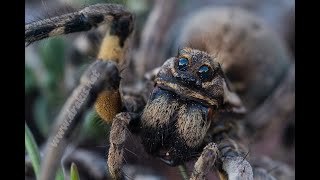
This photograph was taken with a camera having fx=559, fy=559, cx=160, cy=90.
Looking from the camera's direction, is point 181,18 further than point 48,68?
Yes

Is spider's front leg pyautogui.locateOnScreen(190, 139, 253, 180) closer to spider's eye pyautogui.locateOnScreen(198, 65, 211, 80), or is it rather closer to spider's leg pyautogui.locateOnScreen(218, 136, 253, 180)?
spider's leg pyautogui.locateOnScreen(218, 136, 253, 180)

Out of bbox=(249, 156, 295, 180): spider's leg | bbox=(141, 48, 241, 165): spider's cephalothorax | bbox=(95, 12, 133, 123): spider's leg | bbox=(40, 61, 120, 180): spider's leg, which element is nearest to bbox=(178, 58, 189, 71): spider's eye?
bbox=(141, 48, 241, 165): spider's cephalothorax

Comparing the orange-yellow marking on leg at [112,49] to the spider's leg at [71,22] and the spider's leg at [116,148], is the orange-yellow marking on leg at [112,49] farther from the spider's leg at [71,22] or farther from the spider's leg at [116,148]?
the spider's leg at [116,148]

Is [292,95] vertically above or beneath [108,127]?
beneath

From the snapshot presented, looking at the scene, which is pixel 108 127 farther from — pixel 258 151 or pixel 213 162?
pixel 258 151

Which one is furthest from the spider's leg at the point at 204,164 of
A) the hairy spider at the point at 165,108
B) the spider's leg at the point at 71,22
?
the spider's leg at the point at 71,22

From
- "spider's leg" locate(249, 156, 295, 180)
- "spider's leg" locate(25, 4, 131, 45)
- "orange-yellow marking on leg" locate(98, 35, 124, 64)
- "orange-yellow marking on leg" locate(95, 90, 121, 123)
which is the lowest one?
"spider's leg" locate(249, 156, 295, 180)
